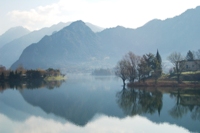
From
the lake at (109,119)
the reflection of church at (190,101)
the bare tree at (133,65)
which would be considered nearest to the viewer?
the lake at (109,119)

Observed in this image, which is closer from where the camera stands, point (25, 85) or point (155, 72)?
point (155, 72)

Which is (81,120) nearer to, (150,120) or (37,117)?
(37,117)

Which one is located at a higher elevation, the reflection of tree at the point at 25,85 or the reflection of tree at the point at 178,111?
the reflection of tree at the point at 25,85

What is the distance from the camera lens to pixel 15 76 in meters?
135

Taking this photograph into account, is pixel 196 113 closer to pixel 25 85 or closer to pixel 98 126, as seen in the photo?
pixel 98 126

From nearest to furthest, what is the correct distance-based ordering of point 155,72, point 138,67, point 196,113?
point 196,113
point 155,72
point 138,67

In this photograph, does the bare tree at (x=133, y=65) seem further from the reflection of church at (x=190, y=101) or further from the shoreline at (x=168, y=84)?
the reflection of church at (x=190, y=101)

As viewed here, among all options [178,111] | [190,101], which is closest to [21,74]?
[190,101]

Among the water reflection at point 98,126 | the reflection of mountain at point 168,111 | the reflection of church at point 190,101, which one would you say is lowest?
the water reflection at point 98,126

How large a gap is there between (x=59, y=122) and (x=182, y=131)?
54.4 feet

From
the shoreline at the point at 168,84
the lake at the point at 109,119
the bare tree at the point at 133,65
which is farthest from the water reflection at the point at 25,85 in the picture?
the lake at the point at 109,119

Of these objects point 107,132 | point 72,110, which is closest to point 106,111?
point 72,110

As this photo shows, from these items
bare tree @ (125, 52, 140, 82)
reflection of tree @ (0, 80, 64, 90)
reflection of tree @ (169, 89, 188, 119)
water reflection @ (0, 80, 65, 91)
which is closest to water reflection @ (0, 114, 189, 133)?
reflection of tree @ (169, 89, 188, 119)

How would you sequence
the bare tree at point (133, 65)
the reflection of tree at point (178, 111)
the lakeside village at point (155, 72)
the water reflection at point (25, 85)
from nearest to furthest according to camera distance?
the reflection of tree at point (178, 111), the lakeside village at point (155, 72), the bare tree at point (133, 65), the water reflection at point (25, 85)
